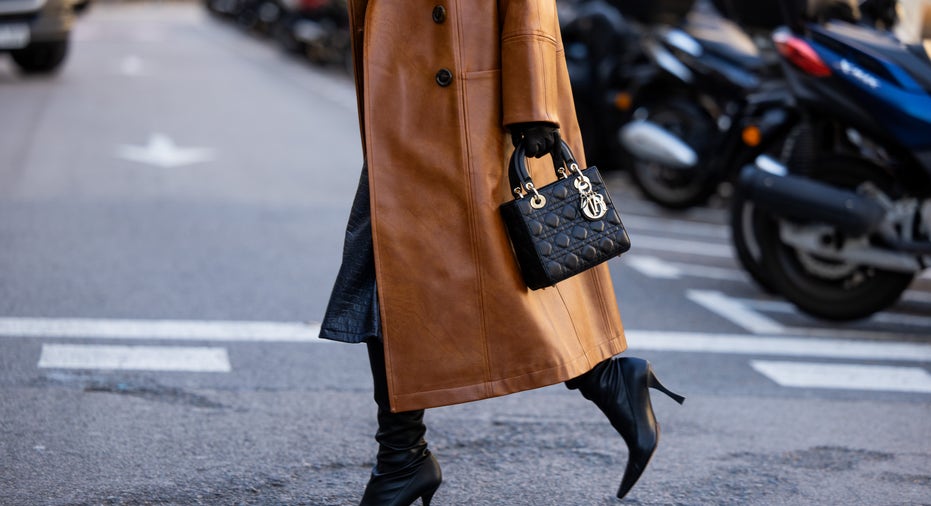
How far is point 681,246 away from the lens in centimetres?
760

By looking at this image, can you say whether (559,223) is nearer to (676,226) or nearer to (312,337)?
(312,337)

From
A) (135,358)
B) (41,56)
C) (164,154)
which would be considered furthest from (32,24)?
(135,358)

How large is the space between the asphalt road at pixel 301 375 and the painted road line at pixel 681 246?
0.11 ft

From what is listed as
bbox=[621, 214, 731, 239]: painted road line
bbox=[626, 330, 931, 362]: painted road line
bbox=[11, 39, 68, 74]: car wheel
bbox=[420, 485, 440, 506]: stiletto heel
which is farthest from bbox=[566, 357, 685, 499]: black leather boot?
bbox=[11, 39, 68, 74]: car wheel

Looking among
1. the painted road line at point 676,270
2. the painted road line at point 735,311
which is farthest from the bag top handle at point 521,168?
the painted road line at point 676,270

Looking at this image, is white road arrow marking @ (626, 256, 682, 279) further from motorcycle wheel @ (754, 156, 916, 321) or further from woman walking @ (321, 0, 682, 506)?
woman walking @ (321, 0, 682, 506)

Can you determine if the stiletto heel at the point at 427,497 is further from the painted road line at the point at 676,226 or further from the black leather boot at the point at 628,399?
the painted road line at the point at 676,226

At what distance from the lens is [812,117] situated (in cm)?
572

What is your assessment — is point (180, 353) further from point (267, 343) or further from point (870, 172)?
point (870, 172)

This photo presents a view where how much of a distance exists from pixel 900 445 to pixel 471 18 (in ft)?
7.53

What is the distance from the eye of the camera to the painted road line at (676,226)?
26.5 feet

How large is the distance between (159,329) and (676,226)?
4225mm

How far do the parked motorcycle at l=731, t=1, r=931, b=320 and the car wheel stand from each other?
11.1m

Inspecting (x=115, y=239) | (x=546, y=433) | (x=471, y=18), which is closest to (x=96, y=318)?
(x=115, y=239)
